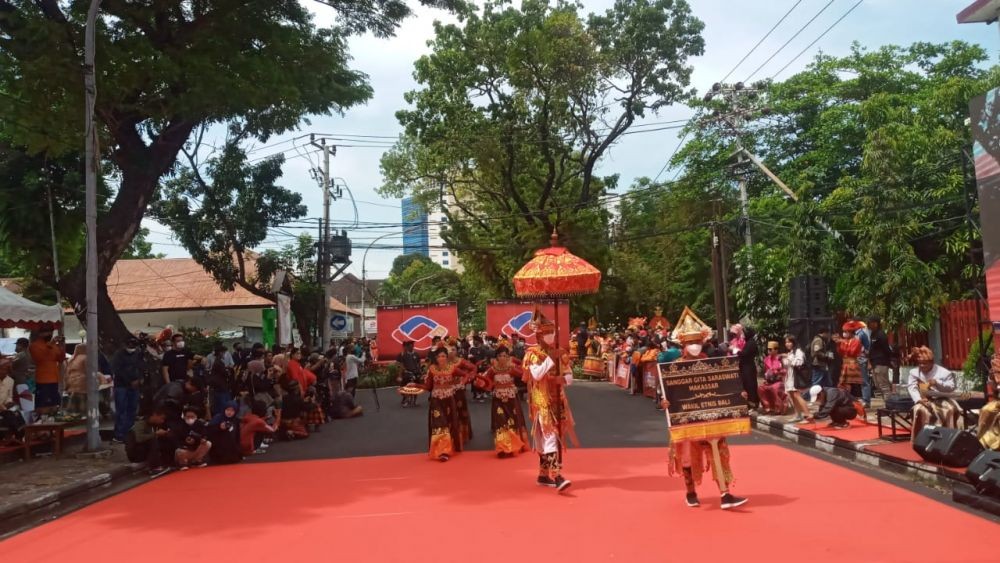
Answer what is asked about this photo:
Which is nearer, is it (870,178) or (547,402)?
(547,402)

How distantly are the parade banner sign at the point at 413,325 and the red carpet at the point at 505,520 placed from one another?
15757mm

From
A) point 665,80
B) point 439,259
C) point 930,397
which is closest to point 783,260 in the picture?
point 665,80

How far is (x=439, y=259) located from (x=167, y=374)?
→ 478 ft

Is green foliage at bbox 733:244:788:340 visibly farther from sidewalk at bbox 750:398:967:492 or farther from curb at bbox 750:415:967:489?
curb at bbox 750:415:967:489

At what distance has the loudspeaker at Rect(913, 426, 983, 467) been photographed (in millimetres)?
7391

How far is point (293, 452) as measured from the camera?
1111cm

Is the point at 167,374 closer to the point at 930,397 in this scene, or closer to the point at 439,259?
the point at 930,397

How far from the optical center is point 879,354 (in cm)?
1266

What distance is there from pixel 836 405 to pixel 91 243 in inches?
419

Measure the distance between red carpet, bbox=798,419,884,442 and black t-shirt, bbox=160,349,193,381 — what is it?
988 cm

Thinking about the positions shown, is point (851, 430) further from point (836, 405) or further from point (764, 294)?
point (764, 294)

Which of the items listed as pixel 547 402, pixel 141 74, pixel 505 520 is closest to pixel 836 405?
pixel 547 402

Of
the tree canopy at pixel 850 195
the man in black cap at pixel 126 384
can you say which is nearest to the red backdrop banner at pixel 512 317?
the tree canopy at pixel 850 195

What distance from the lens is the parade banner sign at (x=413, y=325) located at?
81.4 feet
